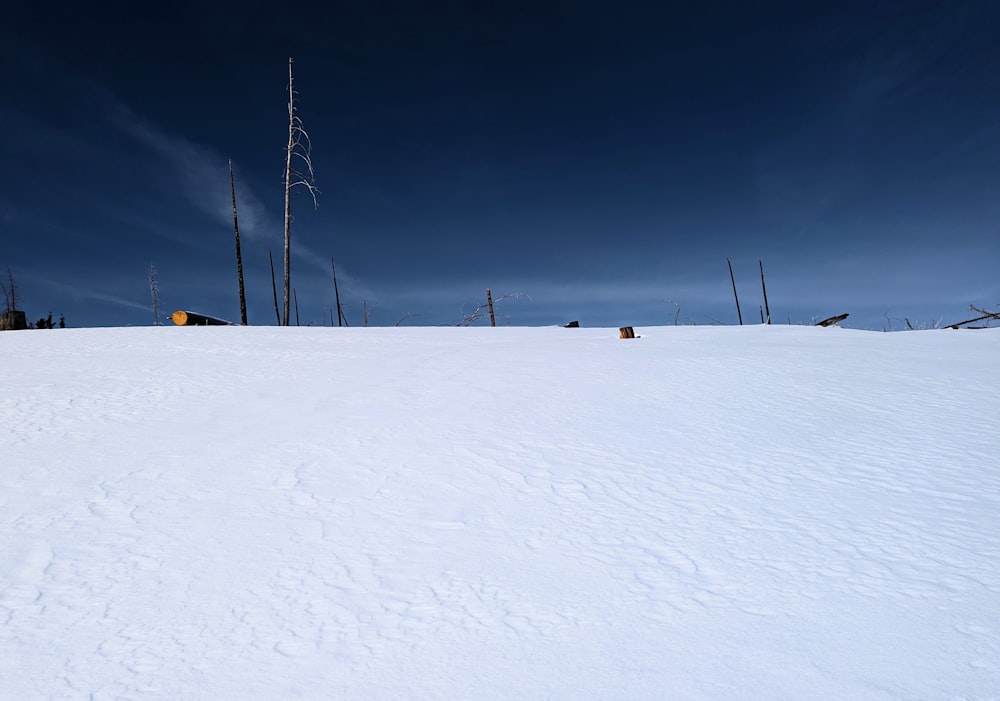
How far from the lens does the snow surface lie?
80.7 inches

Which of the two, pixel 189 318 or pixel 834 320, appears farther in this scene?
pixel 834 320

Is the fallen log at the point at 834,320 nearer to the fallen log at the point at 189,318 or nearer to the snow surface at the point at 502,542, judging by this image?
the snow surface at the point at 502,542

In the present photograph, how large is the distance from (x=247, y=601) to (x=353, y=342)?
8.49 meters

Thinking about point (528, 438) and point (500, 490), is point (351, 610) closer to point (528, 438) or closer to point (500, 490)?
point (500, 490)

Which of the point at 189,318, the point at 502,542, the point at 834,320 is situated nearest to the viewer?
the point at 502,542

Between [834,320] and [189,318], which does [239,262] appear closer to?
[189,318]

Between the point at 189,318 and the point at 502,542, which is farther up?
the point at 189,318

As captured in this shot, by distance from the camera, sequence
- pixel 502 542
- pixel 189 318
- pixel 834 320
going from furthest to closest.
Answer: pixel 834 320 → pixel 189 318 → pixel 502 542

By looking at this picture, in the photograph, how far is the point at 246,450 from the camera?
4.49 metres

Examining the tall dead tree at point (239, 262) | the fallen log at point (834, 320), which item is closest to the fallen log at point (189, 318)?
the tall dead tree at point (239, 262)

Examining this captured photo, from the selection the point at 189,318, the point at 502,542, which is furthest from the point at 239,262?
the point at 502,542

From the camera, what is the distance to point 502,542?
3.06 meters

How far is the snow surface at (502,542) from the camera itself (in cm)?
205

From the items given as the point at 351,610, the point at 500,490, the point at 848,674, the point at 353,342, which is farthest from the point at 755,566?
the point at 353,342
